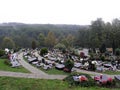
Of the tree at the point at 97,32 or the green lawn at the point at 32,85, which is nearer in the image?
the green lawn at the point at 32,85

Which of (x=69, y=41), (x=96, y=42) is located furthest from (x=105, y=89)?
(x=69, y=41)

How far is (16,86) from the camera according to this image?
23.8 metres

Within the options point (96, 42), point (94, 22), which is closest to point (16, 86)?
point (96, 42)

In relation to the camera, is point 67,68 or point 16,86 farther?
point 67,68

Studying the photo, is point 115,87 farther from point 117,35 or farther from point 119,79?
point 117,35

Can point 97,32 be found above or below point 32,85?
above

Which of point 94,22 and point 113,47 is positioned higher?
point 94,22

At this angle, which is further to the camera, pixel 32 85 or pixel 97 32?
pixel 97 32

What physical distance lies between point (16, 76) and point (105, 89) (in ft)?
36.4

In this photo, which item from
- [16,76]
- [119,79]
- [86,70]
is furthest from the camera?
[86,70]

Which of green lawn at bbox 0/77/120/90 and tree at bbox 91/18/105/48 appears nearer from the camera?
green lawn at bbox 0/77/120/90

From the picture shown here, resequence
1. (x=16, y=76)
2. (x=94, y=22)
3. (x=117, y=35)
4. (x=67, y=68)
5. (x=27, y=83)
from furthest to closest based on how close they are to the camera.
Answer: (x=94, y=22), (x=117, y=35), (x=67, y=68), (x=16, y=76), (x=27, y=83)

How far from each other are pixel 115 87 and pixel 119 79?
1456 millimetres

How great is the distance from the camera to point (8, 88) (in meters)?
23.2
